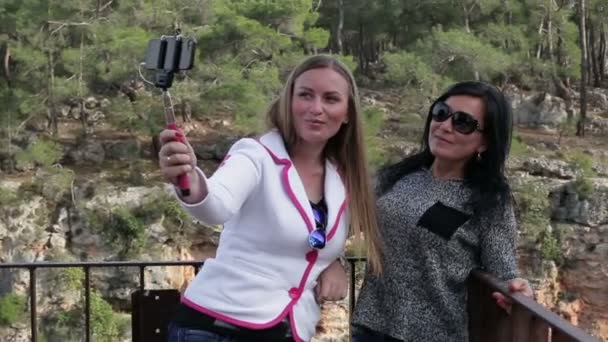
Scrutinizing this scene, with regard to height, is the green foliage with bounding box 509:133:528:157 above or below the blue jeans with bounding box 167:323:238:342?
below

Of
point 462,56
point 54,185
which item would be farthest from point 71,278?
point 462,56

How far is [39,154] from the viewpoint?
51.1ft

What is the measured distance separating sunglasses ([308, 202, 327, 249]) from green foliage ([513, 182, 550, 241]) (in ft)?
47.9

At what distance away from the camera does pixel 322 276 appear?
162cm

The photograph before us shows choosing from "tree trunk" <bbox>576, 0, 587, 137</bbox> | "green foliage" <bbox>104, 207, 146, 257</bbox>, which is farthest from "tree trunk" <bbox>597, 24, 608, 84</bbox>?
"green foliage" <bbox>104, 207, 146, 257</bbox>

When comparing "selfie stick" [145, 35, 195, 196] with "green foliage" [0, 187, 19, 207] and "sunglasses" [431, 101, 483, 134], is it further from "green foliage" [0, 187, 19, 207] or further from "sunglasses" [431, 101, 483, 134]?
"green foliage" [0, 187, 19, 207]

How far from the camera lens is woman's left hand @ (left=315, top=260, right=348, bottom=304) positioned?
5.29ft

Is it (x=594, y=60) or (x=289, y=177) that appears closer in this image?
(x=289, y=177)

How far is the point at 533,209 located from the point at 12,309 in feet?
30.8

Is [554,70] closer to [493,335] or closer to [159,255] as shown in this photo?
[159,255]

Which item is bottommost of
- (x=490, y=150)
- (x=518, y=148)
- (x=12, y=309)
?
(x=12, y=309)

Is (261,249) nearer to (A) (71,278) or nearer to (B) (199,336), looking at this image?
(B) (199,336)

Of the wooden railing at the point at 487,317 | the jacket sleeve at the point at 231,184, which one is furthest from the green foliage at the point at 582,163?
the jacket sleeve at the point at 231,184

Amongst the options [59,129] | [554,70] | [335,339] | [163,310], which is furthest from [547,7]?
[163,310]
